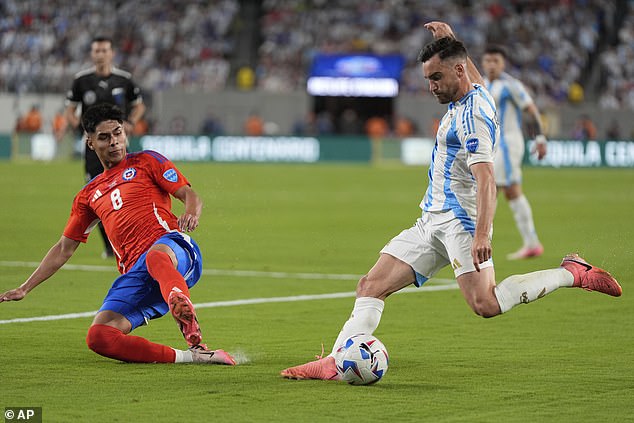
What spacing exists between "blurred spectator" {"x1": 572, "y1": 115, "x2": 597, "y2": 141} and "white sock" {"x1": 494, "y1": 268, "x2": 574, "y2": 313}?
36424 mm

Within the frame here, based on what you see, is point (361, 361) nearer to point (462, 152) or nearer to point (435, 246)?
point (435, 246)

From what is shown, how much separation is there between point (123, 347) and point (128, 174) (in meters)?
1.17

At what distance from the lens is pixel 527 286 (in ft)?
23.3

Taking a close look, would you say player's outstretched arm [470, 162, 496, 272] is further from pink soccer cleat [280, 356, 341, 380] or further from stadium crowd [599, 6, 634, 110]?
stadium crowd [599, 6, 634, 110]

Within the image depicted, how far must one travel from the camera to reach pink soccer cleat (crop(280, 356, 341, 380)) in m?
6.95

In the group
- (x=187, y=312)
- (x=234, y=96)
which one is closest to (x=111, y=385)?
(x=187, y=312)

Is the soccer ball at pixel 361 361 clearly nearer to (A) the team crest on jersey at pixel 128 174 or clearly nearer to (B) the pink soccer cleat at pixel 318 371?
(B) the pink soccer cleat at pixel 318 371

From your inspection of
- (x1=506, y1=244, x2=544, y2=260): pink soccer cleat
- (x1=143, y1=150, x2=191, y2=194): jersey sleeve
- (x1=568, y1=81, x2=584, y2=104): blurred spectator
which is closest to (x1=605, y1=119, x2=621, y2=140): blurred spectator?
(x1=568, y1=81, x2=584, y2=104): blurred spectator

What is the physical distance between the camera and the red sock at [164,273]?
7.01m

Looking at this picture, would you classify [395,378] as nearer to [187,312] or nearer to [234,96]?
[187,312]

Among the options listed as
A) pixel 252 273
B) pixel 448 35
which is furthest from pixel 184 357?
pixel 252 273

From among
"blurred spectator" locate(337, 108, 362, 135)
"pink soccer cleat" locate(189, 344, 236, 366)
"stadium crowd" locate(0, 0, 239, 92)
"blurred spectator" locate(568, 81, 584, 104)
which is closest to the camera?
"pink soccer cleat" locate(189, 344, 236, 366)

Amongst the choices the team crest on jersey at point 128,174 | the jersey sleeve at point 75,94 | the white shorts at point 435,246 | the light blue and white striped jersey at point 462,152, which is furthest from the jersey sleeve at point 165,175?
the jersey sleeve at point 75,94

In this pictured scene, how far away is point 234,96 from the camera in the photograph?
148 feet
